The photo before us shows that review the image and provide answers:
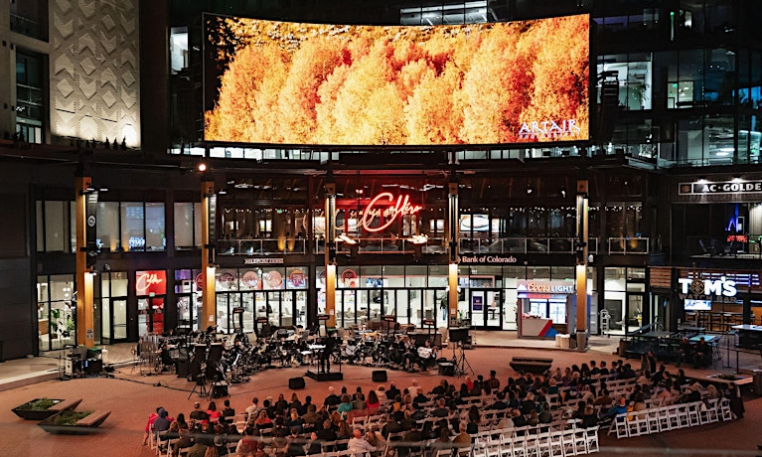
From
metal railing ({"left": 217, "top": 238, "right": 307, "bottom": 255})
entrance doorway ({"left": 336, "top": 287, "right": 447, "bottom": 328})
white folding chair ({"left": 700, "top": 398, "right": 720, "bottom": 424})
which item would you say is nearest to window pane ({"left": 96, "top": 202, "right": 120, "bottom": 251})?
metal railing ({"left": 217, "top": 238, "right": 307, "bottom": 255})

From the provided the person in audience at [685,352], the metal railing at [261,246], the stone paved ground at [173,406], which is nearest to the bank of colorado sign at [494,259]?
the stone paved ground at [173,406]

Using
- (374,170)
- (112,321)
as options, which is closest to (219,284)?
(112,321)

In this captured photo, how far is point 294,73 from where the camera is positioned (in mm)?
39938

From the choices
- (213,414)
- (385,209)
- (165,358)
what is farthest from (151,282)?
(213,414)

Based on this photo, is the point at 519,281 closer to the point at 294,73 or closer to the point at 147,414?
the point at 294,73

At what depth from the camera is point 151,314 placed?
3988cm

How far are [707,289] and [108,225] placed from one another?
31.0 metres

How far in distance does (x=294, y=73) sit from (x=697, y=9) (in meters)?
24.3

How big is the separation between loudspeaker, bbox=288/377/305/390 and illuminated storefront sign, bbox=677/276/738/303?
23.2m

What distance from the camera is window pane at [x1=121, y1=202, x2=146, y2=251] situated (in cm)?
3941

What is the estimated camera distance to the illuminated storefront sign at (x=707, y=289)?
40875mm

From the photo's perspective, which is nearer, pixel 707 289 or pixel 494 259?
pixel 494 259

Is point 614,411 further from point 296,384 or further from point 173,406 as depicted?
point 173,406

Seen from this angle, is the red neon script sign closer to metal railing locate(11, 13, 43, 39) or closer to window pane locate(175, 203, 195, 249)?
window pane locate(175, 203, 195, 249)
